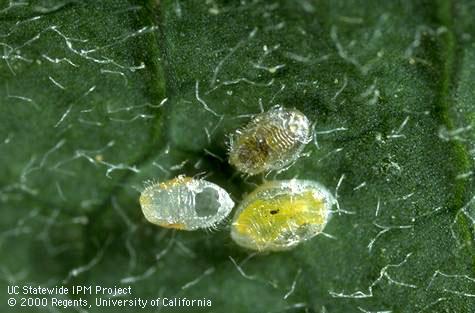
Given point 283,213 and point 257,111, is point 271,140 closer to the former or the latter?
point 257,111

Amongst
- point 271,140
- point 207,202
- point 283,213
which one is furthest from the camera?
point 207,202

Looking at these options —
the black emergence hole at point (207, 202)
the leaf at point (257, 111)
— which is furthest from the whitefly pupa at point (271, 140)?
the black emergence hole at point (207, 202)

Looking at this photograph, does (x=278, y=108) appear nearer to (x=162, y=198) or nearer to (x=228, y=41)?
(x=228, y=41)

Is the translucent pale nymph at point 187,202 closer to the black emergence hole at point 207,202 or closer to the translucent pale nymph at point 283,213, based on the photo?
the black emergence hole at point 207,202

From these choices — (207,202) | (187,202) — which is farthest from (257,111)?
(187,202)

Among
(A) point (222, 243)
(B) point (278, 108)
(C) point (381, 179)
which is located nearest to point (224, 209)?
(A) point (222, 243)
